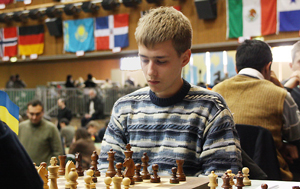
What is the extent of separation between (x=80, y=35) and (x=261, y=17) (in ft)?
17.6

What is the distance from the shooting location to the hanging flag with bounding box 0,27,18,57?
474 inches

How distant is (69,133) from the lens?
871 cm

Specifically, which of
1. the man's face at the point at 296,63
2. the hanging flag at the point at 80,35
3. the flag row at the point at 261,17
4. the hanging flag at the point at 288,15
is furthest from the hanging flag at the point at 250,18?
the man's face at the point at 296,63

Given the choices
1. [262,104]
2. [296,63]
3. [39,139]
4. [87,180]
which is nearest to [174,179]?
[87,180]

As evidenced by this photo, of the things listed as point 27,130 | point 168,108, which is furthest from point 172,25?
point 27,130

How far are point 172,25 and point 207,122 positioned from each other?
56 centimetres

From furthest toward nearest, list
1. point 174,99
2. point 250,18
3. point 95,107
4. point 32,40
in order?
point 95,107 < point 32,40 < point 250,18 < point 174,99

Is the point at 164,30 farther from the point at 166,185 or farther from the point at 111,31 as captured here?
the point at 111,31

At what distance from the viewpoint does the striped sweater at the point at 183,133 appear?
188 centimetres

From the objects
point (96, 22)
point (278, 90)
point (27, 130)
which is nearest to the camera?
point (278, 90)

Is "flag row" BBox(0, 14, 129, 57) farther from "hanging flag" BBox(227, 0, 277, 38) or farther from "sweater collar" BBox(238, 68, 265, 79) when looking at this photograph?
"sweater collar" BBox(238, 68, 265, 79)

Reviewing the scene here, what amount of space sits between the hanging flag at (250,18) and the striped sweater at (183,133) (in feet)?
23.6

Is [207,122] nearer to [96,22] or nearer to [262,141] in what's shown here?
[262,141]

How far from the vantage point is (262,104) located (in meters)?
3.02
